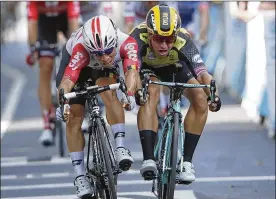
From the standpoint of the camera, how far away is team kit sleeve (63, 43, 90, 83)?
9609mm

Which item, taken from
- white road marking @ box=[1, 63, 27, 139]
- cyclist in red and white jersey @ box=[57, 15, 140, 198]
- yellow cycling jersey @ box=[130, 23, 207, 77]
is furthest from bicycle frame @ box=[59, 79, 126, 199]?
white road marking @ box=[1, 63, 27, 139]

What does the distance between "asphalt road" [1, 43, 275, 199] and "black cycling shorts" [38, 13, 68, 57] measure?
1532 millimetres

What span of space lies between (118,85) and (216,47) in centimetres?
1299

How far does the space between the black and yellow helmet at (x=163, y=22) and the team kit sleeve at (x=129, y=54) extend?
0.64 ft

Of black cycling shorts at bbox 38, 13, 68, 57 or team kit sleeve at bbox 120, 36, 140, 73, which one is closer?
team kit sleeve at bbox 120, 36, 140, 73

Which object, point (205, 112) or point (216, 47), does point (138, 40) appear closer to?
point (205, 112)

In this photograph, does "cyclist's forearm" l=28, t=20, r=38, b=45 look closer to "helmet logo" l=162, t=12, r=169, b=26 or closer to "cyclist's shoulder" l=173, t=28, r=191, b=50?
"cyclist's shoulder" l=173, t=28, r=191, b=50

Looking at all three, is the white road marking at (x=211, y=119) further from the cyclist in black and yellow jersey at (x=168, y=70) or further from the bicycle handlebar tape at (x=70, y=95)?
the bicycle handlebar tape at (x=70, y=95)

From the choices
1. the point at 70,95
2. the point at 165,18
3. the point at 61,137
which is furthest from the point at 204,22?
the point at 70,95

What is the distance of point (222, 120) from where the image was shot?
17625 mm

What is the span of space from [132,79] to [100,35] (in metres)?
0.46

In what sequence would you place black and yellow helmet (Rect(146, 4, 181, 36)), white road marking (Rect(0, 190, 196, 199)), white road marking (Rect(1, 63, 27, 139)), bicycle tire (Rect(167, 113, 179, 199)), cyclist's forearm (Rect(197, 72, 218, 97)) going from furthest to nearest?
white road marking (Rect(1, 63, 27, 139))
white road marking (Rect(0, 190, 196, 199))
cyclist's forearm (Rect(197, 72, 218, 97))
black and yellow helmet (Rect(146, 4, 181, 36))
bicycle tire (Rect(167, 113, 179, 199))

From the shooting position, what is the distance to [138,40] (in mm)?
9961

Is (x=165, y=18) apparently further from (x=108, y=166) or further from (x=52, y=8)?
(x=52, y=8)
